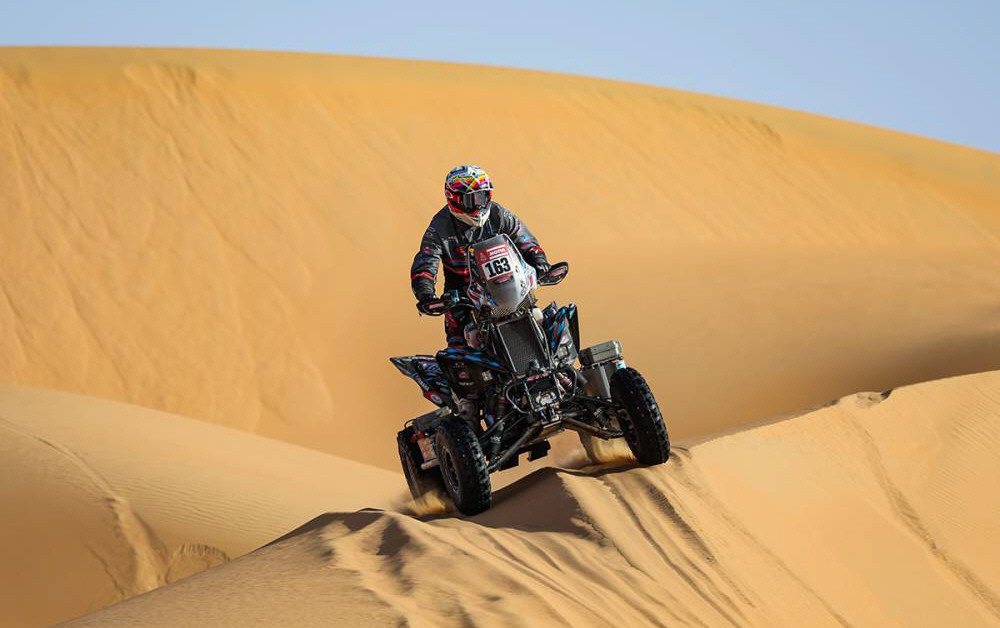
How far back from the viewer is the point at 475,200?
8148 mm

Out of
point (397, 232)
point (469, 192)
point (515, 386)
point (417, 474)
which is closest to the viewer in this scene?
point (515, 386)

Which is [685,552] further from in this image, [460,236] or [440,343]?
[440,343]

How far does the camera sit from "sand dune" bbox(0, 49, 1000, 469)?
743 inches

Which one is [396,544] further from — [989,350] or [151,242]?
[151,242]

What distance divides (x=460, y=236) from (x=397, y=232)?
54.2 ft

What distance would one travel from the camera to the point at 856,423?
9594mm

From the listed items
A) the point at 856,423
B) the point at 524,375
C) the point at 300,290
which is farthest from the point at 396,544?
the point at 300,290

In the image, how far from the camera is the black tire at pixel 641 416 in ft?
24.9

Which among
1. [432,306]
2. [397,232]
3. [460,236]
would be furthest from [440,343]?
[432,306]

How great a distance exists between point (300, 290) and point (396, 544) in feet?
53.8

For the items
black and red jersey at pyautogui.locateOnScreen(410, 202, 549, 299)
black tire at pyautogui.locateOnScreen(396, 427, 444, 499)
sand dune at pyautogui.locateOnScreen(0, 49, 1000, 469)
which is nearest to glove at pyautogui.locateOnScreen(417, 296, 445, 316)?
black and red jersey at pyautogui.locateOnScreen(410, 202, 549, 299)

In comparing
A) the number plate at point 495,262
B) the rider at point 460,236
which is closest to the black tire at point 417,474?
the rider at point 460,236

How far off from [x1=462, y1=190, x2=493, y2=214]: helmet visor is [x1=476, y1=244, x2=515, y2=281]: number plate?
1.35 ft

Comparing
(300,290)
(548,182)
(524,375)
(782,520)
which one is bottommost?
(782,520)
